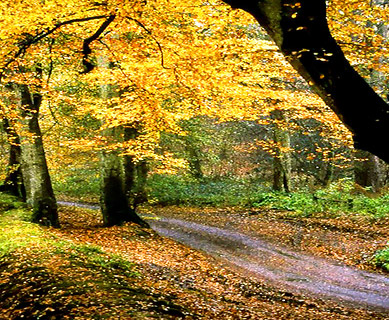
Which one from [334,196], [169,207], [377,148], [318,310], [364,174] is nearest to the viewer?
[377,148]

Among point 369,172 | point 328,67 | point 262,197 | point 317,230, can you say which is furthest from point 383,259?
point 328,67

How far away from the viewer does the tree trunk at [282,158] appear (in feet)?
64.5

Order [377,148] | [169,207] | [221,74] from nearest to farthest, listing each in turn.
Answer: [377,148] → [221,74] → [169,207]

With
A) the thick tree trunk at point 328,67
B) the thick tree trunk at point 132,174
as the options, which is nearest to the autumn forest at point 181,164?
the thick tree trunk at point 328,67

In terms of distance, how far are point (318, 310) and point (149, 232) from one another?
6703mm

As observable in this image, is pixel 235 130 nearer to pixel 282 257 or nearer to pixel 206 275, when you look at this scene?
pixel 282 257

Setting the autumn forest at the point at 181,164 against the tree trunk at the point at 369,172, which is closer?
the autumn forest at the point at 181,164

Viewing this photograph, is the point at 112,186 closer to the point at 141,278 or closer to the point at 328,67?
the point at 141,278

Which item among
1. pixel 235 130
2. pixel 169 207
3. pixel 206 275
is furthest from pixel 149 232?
pixel 235 130

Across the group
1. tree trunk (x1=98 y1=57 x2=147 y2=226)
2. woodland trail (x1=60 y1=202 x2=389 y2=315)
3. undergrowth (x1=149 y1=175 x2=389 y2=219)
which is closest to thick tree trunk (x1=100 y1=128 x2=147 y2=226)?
tree trunk (x1=98 y1=57 x2=147 y2=226)

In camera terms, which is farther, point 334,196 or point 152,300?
point 334,196

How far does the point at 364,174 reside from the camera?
2036 cm

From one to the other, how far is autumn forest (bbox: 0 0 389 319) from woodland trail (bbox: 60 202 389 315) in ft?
0.23

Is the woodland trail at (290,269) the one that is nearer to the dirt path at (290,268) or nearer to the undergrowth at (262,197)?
the dirt path at (290,268)
